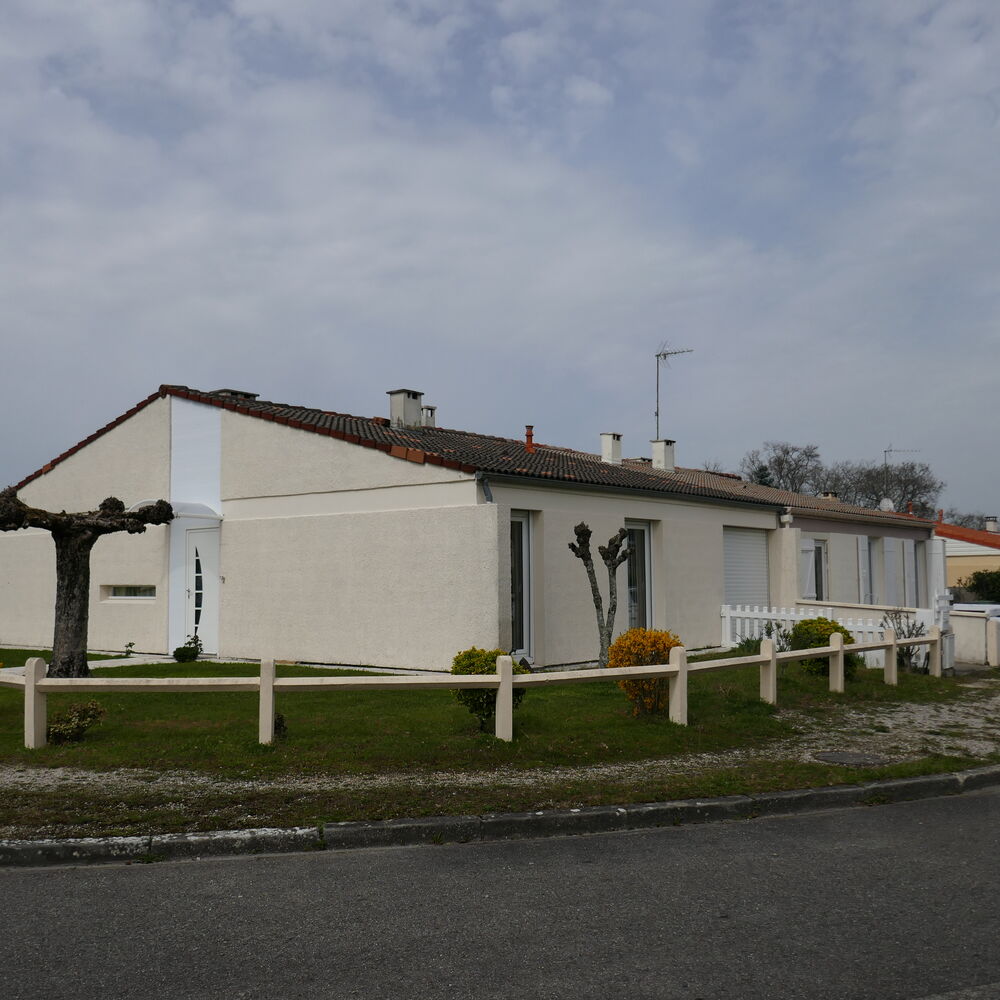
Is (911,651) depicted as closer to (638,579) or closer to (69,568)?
(638,579)

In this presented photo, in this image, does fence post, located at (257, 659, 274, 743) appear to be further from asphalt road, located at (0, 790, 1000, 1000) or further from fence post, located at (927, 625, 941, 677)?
fence post, located at (927, 625, 941, 677)

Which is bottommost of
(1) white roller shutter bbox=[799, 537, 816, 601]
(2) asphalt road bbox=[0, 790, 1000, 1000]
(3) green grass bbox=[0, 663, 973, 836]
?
(2) asphalt road bbox=[0, 790, 1000, 1000]

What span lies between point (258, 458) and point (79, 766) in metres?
9.22

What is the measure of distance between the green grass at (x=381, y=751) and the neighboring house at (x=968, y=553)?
1487 inches

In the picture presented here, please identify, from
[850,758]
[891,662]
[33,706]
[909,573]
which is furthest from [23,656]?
[909,573]

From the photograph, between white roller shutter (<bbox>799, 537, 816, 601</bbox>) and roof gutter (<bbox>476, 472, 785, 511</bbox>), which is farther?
white roller shutter (<bbox>799, 537, 816, 601</bbox>)

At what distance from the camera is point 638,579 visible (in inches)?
656

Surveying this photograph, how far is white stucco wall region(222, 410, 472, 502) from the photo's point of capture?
47.8ft

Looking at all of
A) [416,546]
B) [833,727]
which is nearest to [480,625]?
[416,546]

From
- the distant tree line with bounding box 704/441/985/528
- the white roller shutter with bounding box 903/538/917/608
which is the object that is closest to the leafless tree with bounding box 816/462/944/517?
the distant tree line with bounding box 704/441/985/528

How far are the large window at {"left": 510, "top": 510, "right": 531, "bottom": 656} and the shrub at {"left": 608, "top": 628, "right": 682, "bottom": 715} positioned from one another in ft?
13.9

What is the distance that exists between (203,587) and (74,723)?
8.73 m

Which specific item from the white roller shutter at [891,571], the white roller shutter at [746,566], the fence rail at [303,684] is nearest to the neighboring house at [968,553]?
the white roller shutter at [891,571]

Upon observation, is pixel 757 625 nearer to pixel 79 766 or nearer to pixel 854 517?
pixel 854 517
